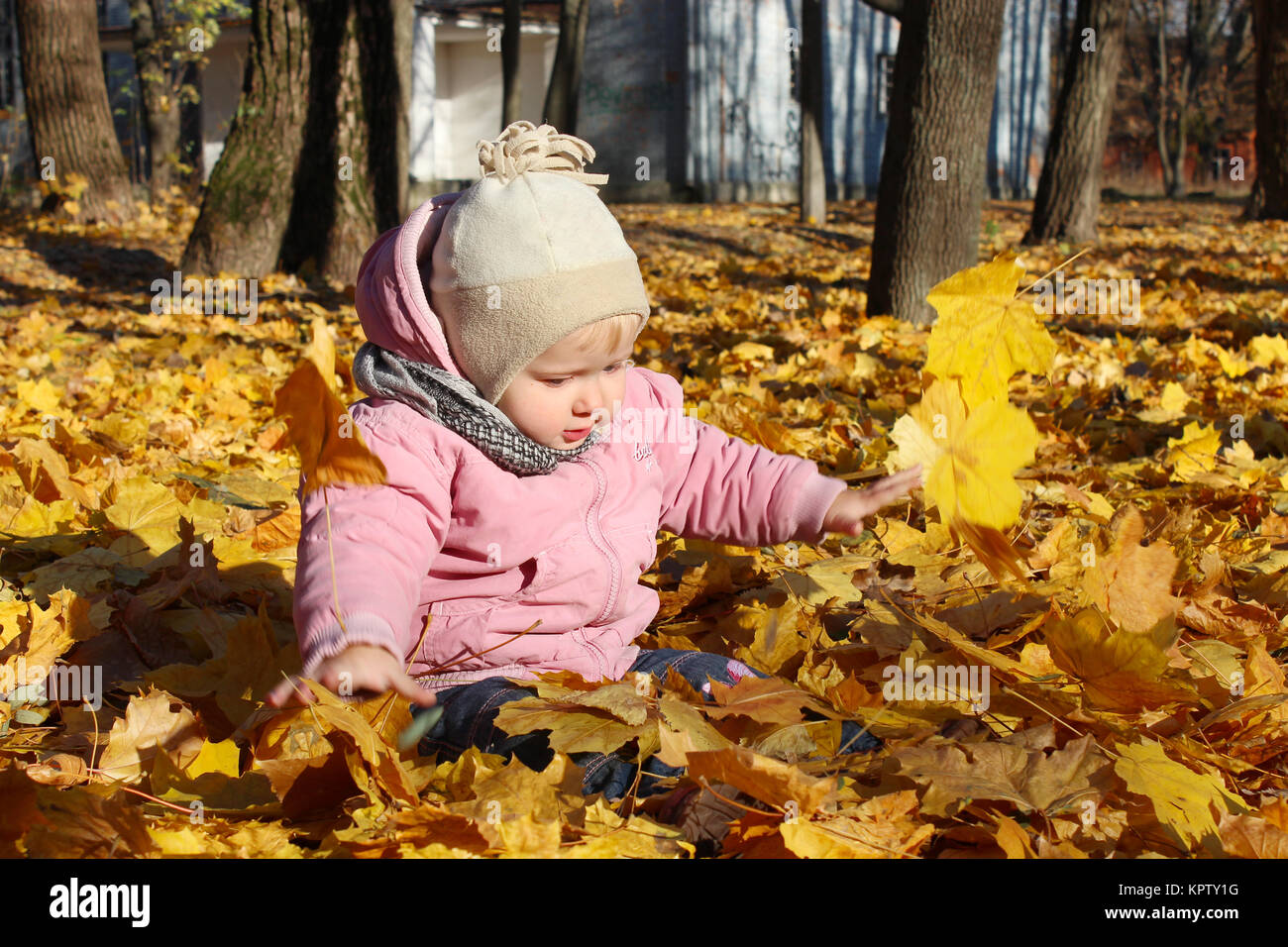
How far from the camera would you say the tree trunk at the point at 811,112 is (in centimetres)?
1434

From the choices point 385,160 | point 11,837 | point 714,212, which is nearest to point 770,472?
point 11,837

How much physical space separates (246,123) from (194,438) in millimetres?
4690

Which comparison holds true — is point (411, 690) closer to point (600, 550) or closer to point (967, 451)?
point (600, 550)

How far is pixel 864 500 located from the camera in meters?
1.98

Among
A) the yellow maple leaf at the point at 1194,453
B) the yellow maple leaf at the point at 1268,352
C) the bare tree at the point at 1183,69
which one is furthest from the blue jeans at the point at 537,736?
the bare tree at the point at 1183,69

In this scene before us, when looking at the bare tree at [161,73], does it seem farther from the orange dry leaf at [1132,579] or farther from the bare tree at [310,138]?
the orange dry leaf at [1132,579]

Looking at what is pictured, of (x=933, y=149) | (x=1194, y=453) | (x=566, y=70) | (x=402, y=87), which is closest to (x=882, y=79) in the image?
(x=566, y=70)

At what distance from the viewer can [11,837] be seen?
143 cm

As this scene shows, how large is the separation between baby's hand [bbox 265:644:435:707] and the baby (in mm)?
173

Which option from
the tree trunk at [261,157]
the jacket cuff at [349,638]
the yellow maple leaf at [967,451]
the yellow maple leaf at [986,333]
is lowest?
the jacket cuff at [349,638]

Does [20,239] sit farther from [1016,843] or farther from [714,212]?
[1016,843]

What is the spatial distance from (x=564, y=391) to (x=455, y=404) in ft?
0.59

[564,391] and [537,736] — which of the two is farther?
[564,391]

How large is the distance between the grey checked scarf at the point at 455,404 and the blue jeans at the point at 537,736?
368 mm
